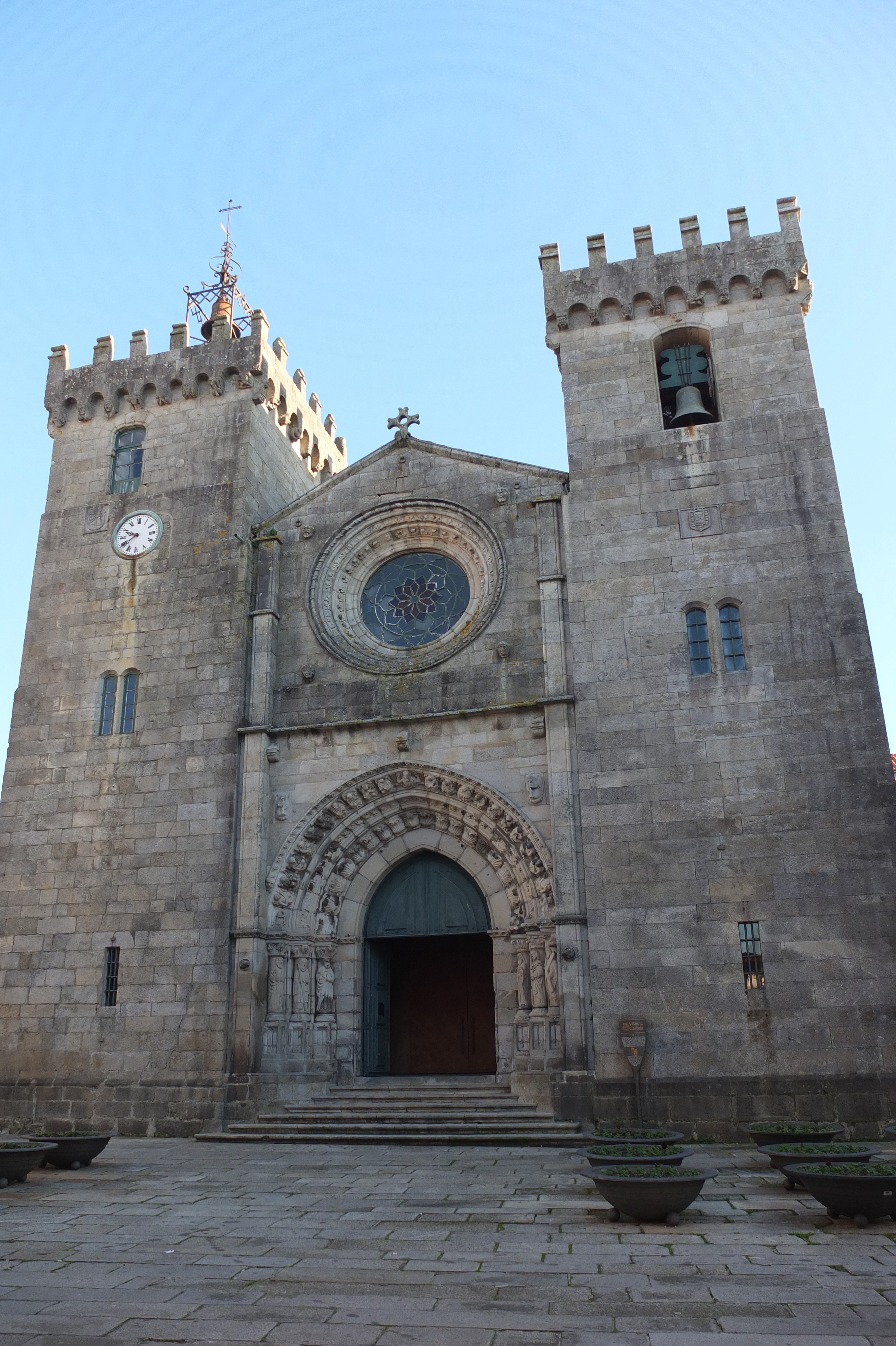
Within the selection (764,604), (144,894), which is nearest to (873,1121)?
(764,604)

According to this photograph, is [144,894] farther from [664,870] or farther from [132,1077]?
[664,870]

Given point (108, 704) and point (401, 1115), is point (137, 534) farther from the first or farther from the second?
point (401, 1115)

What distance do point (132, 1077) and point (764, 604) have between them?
12201 mm

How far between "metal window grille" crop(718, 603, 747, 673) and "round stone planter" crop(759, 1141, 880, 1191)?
24.9ft

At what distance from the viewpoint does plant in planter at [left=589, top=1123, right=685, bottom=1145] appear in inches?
399

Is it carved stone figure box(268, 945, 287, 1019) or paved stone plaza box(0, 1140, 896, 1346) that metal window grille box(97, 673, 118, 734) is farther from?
paved stone plaza box(0, 1140, 896, 1346)

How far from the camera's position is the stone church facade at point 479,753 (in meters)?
14.5

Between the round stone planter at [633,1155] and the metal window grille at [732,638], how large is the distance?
25.8 feet

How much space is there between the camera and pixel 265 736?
17.5 metres

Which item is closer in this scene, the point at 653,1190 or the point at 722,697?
the point at 653,1190

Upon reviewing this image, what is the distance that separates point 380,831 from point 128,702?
17.0 feet

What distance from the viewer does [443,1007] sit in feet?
65.3

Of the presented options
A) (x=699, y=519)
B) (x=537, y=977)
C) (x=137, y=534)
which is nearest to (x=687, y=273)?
(x=699, y=519)

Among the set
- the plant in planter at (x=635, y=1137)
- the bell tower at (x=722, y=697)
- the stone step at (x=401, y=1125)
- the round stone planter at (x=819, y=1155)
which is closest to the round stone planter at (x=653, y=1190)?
the round stone planter at (x=819, y=1155)
